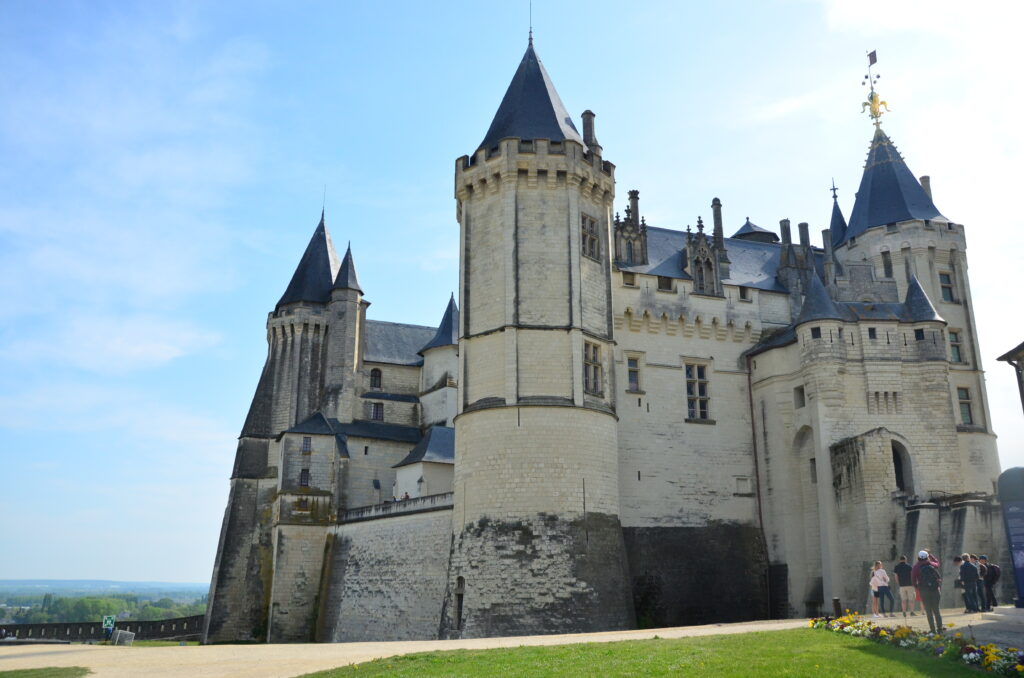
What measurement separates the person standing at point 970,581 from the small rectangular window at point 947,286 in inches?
746

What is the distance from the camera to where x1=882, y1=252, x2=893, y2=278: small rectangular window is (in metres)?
36.8

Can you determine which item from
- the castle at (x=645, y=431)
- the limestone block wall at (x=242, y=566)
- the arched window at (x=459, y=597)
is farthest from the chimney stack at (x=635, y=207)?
the limestone block wall at (x=242, y=566)

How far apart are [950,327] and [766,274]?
24.7ft

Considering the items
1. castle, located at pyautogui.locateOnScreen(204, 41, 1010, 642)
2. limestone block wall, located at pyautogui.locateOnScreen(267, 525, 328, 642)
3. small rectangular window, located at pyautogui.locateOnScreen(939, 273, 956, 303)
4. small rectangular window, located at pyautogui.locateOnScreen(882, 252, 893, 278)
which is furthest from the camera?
limestone block wall, located at pyautogui.locateOnScreen(267, 525, 328, 642)

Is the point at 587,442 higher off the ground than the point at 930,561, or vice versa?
the point at 587,442

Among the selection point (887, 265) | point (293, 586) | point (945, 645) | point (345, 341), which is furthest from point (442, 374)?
point (945, 645)

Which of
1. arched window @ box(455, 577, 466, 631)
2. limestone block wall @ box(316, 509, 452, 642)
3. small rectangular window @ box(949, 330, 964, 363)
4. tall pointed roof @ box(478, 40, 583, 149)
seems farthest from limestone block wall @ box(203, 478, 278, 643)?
small rectangular window @ box(949, 330, 964, 363)

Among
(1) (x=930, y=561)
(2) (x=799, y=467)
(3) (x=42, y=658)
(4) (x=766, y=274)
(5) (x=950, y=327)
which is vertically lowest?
(3) (x=42, y=658)

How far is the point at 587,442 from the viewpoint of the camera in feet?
93.3

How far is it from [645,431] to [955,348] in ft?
43.6

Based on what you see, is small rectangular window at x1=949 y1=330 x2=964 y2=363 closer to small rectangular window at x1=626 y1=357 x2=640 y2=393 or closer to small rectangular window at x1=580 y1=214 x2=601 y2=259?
small rectangular window at x1=626 y1=357 x2=640 y2=393

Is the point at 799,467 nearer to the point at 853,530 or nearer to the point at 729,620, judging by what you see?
the point at 853,530

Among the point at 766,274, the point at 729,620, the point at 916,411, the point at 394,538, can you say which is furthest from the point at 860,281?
the point at 394,538

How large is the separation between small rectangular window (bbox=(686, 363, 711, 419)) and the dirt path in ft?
42.7
